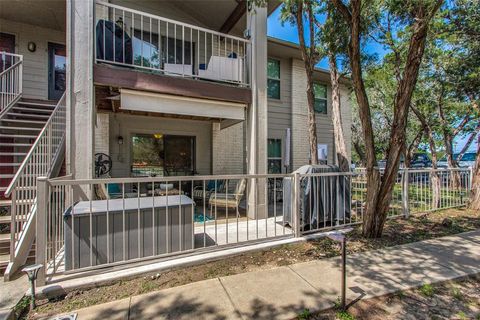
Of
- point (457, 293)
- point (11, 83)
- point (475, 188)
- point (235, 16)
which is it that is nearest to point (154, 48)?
point (235, 16)

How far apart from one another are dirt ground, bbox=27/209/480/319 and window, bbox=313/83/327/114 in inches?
248

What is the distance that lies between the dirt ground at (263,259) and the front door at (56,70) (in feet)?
21.2

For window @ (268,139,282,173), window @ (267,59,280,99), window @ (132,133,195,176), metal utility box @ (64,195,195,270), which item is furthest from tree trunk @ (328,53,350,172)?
metal utility box @ (64,195,195,270)

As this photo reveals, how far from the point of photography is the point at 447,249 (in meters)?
4.22

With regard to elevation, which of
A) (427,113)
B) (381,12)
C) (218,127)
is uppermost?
(381,12)

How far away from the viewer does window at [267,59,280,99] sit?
31.6ft

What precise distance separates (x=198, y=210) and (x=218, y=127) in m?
2.92

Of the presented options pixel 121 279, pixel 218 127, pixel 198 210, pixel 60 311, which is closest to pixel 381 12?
pixel 218 127

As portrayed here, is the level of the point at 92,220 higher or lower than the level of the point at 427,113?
lower

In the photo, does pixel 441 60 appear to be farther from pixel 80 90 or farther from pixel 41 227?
pixel 41 227

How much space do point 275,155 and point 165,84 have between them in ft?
19.2

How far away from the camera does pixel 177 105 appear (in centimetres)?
532

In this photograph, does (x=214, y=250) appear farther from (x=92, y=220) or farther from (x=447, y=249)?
(x=447, y=249)

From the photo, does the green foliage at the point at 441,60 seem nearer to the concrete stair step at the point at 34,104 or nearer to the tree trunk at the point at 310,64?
the tree trunk at the point at 310,64
